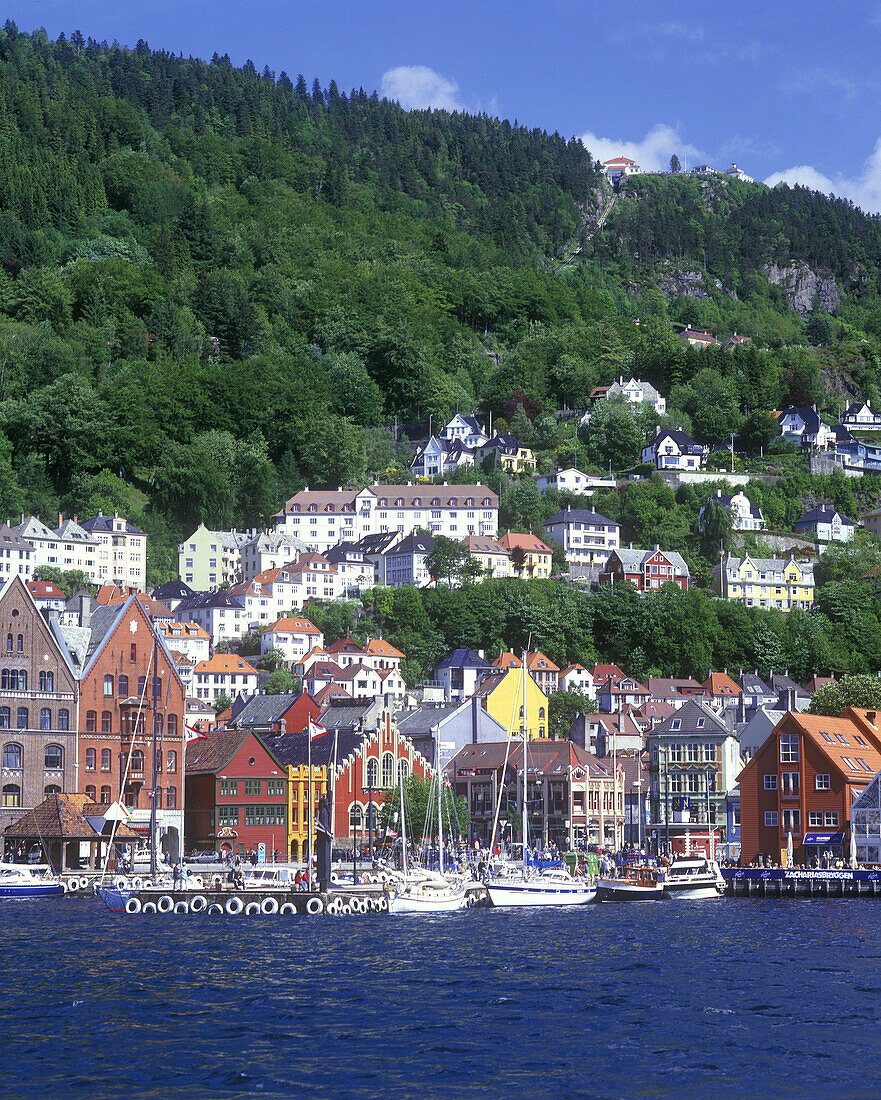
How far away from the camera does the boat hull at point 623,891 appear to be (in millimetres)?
75375

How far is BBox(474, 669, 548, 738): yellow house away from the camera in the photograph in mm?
125000

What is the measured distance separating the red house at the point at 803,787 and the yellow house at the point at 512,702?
39611 mm

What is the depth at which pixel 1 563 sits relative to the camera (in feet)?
439

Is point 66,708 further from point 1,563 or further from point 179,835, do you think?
point 1,563

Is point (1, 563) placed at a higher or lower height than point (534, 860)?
higher

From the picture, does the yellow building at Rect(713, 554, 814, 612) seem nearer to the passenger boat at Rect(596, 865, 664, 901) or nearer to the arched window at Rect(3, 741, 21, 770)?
the passenger boat at Rect(596, 865, 664, 901)

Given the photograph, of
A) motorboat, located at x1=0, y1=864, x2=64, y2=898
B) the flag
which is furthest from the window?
motorboat, located at x1=0, y1=864, x2=64, y2=898

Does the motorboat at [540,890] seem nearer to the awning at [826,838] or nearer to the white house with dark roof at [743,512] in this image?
the awning at [826,838]

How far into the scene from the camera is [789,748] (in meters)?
83.4

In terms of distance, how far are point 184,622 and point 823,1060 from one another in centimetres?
11090

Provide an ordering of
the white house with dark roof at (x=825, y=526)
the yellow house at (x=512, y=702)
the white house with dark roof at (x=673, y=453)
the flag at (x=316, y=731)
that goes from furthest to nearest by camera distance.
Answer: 1. the white house with dark roof at (x=673, y=453)
2. the white house with dark roof at (x=825, y=526)
3. the yellow house at (x=512, y=702)
4. the flag at (x=316, y=731)

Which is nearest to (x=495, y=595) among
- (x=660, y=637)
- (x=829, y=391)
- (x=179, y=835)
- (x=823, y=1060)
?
(x=660, y=637)

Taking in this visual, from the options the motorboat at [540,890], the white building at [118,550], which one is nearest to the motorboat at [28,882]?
the motorboat at [540,890]

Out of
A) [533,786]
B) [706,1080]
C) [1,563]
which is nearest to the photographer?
[706,1080]
